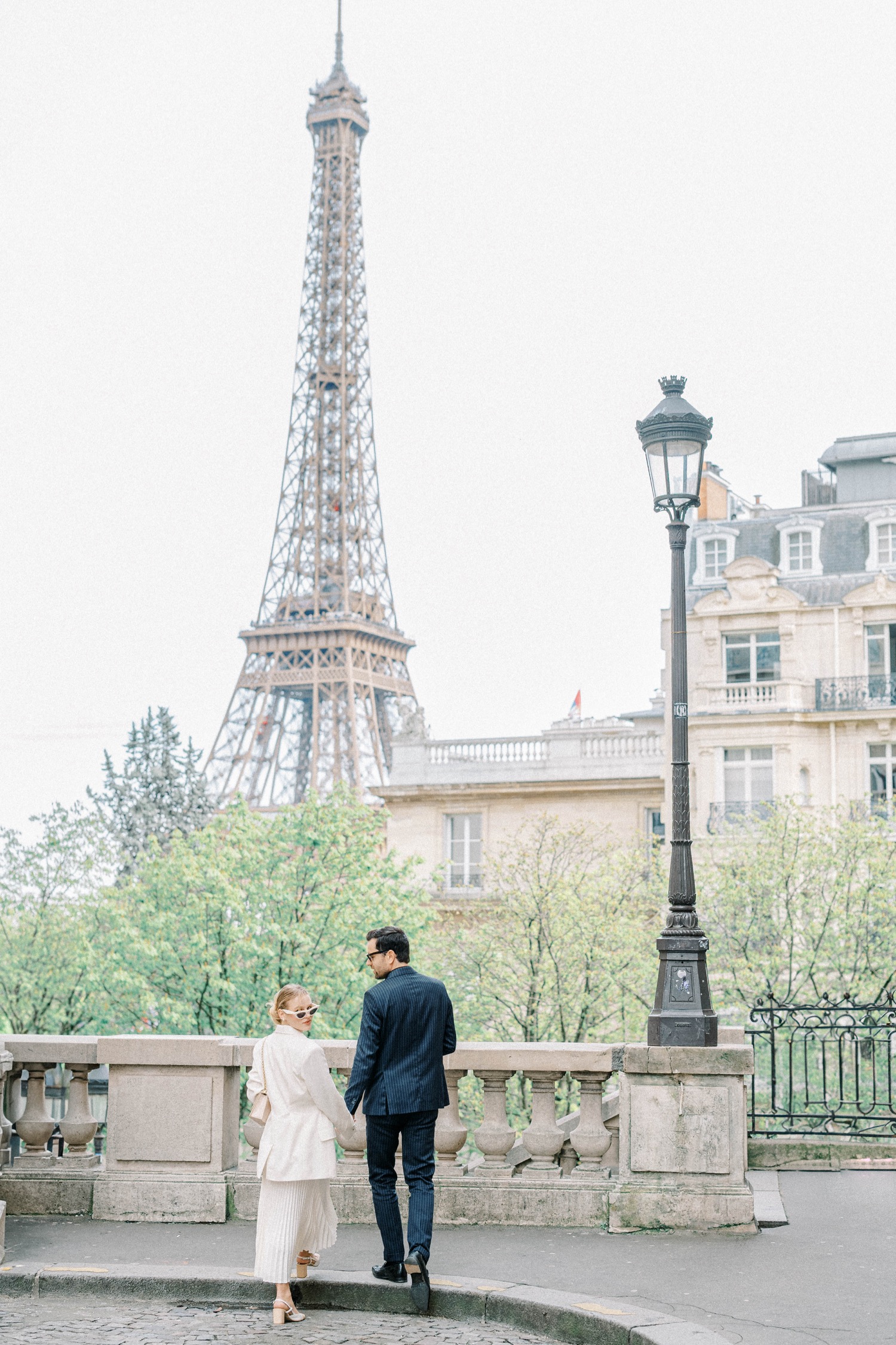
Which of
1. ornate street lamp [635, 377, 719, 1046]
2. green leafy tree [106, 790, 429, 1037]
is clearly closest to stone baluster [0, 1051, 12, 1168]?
ornate street lamp [635, 377, 719, 1046]

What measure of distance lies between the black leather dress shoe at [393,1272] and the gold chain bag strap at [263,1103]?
40.6 inches

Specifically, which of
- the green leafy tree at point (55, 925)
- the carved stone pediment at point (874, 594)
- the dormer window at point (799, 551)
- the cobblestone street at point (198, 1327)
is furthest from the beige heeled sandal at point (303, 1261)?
the dormer window at point (799, 551)

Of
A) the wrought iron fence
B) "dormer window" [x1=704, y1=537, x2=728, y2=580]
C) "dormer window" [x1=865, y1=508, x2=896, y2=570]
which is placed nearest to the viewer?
the wrought iron fence

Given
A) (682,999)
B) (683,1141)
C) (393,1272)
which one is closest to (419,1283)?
(393,1272)

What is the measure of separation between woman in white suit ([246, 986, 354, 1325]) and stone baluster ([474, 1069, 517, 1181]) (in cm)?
189

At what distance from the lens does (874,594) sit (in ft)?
137

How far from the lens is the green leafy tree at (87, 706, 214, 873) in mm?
54594

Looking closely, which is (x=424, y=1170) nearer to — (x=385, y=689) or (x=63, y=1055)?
(x=63, y=1055)

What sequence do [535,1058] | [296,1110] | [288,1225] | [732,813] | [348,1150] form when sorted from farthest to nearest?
[732,813] → [348,1150] → [535,1058] → [296,1110] → [288,1225]

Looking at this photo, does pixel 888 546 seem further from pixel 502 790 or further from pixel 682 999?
pixel 682 999

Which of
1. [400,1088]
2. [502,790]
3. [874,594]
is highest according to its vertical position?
[874,594]

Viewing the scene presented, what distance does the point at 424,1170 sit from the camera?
834cm

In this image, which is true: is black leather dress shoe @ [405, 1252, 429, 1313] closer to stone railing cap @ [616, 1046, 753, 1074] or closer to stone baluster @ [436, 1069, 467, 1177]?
stone baluster @ [436, 1069, 467, 1177]

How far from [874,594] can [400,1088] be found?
35580 millimetres
